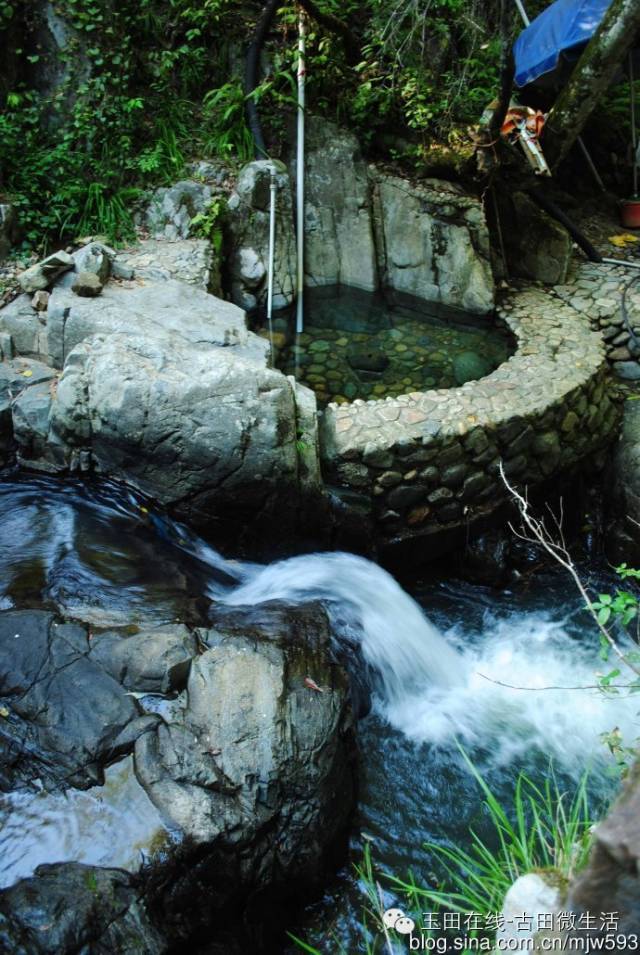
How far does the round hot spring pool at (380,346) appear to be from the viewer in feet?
20.8

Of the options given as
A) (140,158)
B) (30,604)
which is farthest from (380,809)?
(140,158)

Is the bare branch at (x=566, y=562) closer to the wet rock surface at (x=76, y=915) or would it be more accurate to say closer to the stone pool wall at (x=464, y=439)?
the stone pool wall at (x=464, y=439)

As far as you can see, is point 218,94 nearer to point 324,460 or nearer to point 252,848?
point 324,460

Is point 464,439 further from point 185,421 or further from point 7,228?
point 7,228

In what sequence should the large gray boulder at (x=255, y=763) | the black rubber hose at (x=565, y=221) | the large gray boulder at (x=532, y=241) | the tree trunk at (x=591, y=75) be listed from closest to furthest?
the large gray boulder at (x=255, y=763)
the tree trunk at (x=591, y=75)
the large gray boulder at (x=532, y=241)
the black rubber hose at (x=565, y=221)

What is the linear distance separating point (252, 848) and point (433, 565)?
2.99m

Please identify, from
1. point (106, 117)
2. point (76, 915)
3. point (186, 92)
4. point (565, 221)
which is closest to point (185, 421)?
point (76, 915)

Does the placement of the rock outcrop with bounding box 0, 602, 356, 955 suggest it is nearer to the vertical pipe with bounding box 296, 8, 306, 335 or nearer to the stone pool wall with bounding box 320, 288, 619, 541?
the stone pool wall with bounding box 320, 288, 619, 541

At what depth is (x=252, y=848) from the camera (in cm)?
300

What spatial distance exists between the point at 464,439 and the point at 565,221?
361 cm

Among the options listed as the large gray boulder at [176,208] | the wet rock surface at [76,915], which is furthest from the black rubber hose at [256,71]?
the wet rock surface at [76,915]

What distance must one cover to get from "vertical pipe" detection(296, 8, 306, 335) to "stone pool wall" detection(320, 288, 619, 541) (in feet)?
7.94

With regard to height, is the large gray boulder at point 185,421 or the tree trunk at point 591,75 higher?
the tree trunk at point 591,75

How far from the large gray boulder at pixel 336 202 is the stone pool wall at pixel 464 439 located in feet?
8.57
